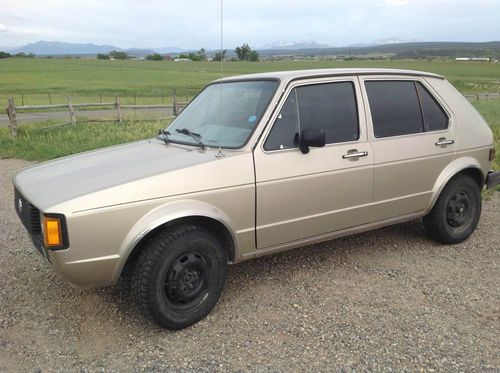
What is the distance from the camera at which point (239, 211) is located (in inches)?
139

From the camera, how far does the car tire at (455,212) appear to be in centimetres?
486

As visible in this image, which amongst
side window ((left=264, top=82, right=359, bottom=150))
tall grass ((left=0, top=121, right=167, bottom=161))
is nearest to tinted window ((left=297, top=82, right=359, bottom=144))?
side window ((left=264, top=82, right=359, bottom=150))

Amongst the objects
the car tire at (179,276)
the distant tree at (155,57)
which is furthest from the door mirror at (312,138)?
the distant tree at (155,57)

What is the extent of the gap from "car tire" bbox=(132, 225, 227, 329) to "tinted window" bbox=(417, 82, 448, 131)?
2468 mm

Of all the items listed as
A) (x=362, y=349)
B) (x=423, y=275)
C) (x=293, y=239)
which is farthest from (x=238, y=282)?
(x=423, y=275)

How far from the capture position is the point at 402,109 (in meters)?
4.53

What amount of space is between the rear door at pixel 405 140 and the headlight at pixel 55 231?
102 inches

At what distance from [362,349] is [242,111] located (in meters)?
2.01

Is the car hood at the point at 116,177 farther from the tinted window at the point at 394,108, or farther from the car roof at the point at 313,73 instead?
the tinted window at the point at 394,108

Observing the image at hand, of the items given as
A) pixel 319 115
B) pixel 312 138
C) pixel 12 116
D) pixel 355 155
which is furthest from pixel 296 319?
pixel 12 116

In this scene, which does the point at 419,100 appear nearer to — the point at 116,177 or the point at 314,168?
the point at 314,168

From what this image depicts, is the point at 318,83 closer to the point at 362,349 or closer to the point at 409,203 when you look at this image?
the point at 409,203

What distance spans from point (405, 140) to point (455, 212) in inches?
44.7

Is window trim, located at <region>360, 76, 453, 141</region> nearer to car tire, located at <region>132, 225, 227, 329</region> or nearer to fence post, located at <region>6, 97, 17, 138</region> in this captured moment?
car tire, located at <region>132, 225, 227, 329</region>
